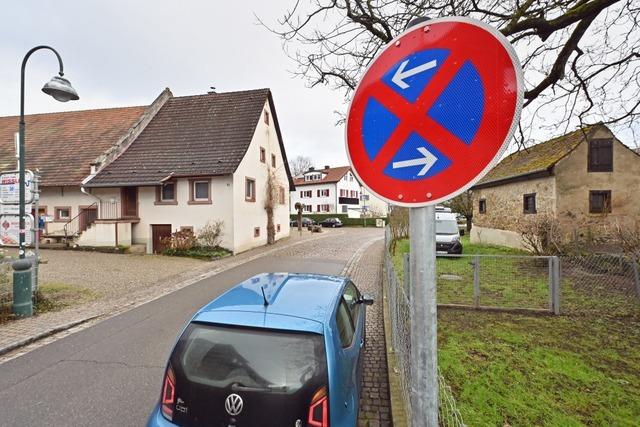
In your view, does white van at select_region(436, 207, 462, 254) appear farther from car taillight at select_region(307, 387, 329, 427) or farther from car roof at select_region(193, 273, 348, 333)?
car taillight at select_region(307, 387, 329, 427)

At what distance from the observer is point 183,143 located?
741 inches

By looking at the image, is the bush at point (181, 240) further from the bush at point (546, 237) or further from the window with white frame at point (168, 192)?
the bush at point (546, 237)

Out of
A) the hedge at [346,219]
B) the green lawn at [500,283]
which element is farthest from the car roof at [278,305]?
the hedge at [346,219]

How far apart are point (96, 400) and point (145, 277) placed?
25.1ft

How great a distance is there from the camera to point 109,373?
14.7 feet

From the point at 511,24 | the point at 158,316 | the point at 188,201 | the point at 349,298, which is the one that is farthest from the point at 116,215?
the point at 511,24

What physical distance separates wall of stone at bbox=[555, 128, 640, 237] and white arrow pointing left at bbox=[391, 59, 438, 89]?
15131 mm

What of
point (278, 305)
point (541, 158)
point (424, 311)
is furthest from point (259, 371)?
point (541, 158)

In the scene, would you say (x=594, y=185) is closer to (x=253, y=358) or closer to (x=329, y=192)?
(x=253, y=358)

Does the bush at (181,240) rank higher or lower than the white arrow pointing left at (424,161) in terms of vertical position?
lower

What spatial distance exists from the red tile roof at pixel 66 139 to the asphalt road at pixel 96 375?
15262 mm

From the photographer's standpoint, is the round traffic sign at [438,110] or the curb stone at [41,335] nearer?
the round traffic sign at [438,110]

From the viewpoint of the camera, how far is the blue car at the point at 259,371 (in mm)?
2217

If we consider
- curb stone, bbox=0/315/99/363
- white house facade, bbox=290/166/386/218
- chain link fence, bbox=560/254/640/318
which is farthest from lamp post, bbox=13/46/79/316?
white house facade, bbox=290/166/386/218
